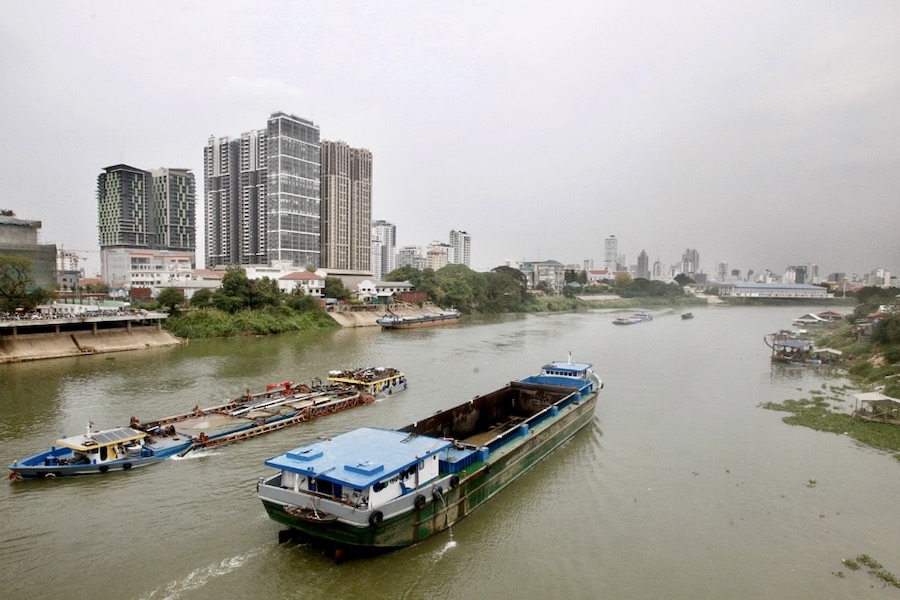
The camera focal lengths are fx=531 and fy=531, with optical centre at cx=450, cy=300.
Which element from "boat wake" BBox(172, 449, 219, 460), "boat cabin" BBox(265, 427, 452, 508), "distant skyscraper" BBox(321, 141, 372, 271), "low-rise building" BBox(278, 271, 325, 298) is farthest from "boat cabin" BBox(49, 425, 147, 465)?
"distant skyscraper" BBox(321, 141, 372, 271)

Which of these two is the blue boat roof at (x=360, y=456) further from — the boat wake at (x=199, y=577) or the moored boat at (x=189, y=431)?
the moored boat at (x=189, y=431)

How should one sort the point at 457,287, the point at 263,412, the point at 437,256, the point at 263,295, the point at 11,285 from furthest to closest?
1. the point at 437,256
2. the point at 457,287
3. the point at 263,295
4. the point at 11,285
5. the point at 263,412

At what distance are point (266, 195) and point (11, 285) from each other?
163 feet

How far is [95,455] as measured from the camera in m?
13.7

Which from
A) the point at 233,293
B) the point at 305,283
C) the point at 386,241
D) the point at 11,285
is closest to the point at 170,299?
the point at 233,293

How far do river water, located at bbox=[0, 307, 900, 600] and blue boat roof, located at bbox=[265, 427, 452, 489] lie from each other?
178 centimetres

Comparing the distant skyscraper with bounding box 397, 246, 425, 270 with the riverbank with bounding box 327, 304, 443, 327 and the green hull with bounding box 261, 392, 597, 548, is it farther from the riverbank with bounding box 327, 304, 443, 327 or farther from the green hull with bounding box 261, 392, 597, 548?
the green hull with bounding box 261, 392, 597, 548

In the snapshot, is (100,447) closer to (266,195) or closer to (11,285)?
(11,285)

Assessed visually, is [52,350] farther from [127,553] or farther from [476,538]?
[476,538]

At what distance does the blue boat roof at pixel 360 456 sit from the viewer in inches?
383

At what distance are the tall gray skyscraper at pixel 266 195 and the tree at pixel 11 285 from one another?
1754 inches

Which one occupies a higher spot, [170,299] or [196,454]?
[170,299]

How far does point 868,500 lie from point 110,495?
18789 millimetres

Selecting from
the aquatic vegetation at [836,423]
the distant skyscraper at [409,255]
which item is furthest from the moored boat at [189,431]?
the distant skyscraper at [409,255]
